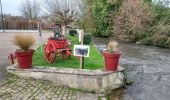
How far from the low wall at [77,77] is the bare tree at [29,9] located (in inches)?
1951

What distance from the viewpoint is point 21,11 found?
58.3 meters

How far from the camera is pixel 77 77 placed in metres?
6.26

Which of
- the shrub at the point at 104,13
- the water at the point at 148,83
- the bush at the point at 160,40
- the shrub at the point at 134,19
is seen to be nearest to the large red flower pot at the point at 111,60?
the water at the point at 148,83

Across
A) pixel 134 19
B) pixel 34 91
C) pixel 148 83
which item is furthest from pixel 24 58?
pixel 134 19

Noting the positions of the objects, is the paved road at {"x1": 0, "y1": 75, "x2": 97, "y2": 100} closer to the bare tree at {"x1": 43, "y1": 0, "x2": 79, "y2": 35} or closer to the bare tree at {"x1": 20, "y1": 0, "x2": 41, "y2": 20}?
the bare tree at {"x1": 43, "y1": 0, "x2": 79, "y2": 35}

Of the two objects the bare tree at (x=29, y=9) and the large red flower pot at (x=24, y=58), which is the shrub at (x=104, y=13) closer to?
the large red flower pot at (x=24, y=58)

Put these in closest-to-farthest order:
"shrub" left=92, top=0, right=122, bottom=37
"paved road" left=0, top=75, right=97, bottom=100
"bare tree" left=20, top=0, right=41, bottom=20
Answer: "paved road" left=0, top=75, right=97, bottom=100, "shrub" left=92, top=0, right=122, bottom=37, "bare tree" left=20, top=0, right=41, bottom=20

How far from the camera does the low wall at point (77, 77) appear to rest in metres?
6.23

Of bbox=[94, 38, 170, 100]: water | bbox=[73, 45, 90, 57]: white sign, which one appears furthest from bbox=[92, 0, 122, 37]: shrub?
bbox=[73, 45, 90, 57]: white sign

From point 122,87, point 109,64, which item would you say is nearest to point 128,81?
point 122,87

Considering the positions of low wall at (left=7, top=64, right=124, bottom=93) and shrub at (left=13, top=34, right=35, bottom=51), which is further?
shrub at (left=13, top=34, right=35, bottom=51)

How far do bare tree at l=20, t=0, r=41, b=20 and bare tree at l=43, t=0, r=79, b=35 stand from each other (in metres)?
33.6

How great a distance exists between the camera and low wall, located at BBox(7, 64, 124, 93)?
6234 mm

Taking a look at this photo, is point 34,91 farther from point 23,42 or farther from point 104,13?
point 104,13
